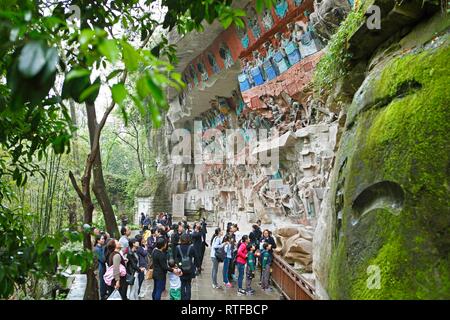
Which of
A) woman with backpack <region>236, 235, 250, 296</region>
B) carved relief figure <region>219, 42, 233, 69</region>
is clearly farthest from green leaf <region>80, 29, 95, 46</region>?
carved relief figure <region>219, 42, 233, 69</region>

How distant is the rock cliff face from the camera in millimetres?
2111

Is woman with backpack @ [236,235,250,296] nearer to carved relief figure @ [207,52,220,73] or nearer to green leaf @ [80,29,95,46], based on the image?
green leaf @ [80,29,95,46]

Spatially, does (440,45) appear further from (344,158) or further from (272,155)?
(272,155)

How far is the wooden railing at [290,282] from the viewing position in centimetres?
477

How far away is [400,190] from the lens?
2.39 meters

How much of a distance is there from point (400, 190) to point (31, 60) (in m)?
2.25

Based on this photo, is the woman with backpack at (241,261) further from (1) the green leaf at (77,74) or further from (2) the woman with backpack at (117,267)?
(1) the green leaf at (77,74)

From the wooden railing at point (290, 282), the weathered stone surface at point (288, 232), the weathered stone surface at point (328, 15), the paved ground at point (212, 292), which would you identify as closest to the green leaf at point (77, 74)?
the wooden railing at point (290, 282)

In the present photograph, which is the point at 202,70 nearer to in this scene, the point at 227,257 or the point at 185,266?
the point at 227,257

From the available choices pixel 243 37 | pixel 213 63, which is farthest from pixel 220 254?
pixel 213 63

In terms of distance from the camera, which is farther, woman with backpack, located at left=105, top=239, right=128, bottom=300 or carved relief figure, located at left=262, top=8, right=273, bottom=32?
carved relief figure, located at left=262, top=8, right=273, bottom=32

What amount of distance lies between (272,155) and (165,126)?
15504mm

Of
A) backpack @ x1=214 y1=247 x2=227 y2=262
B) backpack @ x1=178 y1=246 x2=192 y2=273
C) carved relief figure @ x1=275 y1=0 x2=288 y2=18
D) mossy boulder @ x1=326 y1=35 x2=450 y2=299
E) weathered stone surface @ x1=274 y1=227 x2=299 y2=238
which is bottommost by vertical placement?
backpack @ x1=214 y1=247 x2=227 y2=262
